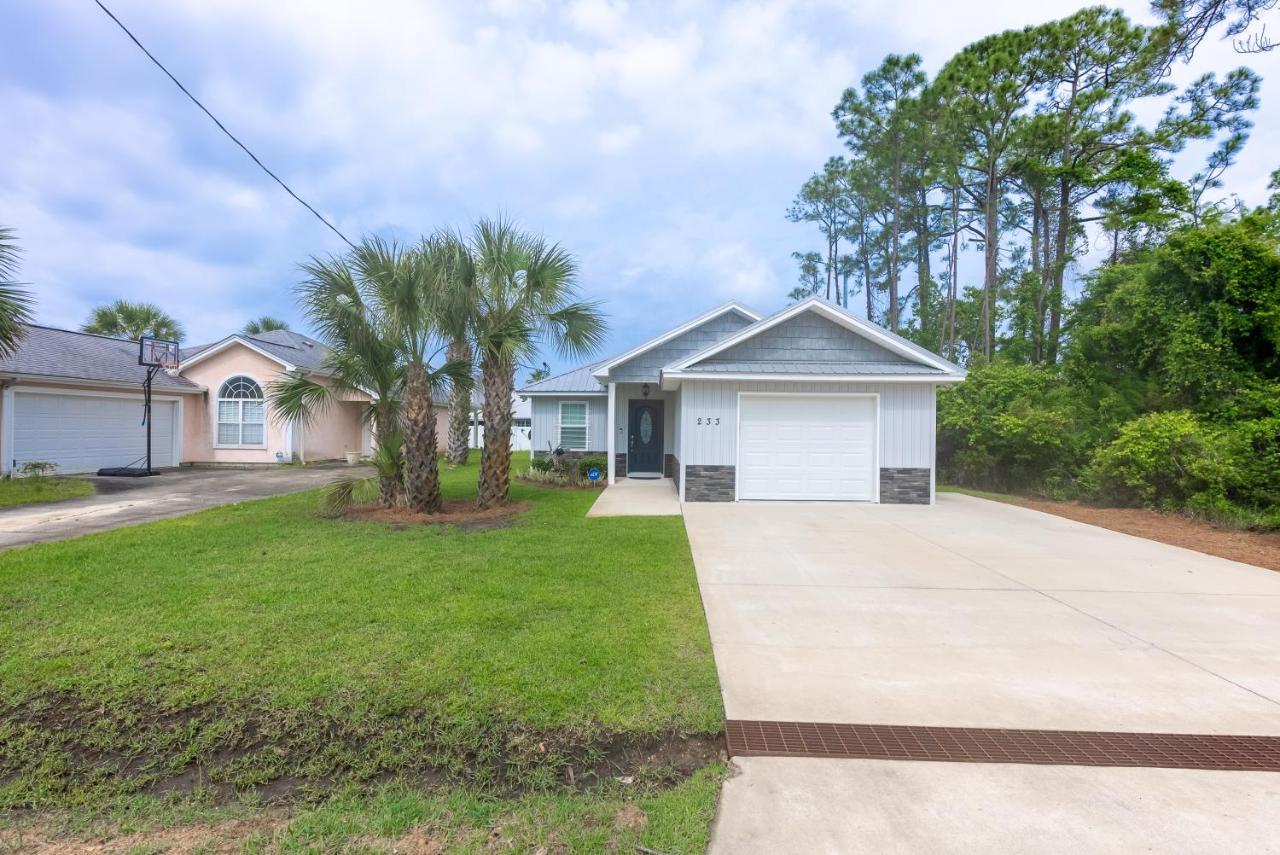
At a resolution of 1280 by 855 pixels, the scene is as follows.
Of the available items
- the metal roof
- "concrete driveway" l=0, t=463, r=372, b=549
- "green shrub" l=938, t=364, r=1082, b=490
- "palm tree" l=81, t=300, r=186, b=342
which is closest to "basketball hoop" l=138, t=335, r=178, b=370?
"concrete driveway" l=0, t=463, r=372, b=549

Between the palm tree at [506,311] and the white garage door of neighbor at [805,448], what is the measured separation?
4.21m

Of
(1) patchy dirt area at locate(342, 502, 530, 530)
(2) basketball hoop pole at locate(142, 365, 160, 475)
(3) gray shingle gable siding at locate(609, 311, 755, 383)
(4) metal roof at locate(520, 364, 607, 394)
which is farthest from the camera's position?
(4) metal roof at locate(520, 364, 607, 394)

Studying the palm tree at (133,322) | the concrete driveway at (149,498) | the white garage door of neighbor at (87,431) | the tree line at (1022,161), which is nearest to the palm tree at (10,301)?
the concrete driveway at (149,498)

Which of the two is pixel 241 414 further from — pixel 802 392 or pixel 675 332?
pixel 802 392

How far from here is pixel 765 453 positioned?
1195cm

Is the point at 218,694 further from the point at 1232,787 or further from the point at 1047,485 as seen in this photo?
the point at 1047,485

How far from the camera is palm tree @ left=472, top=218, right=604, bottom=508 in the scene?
1011 cm

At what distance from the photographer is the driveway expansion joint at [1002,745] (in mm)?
2996

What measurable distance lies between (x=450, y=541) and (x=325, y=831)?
5566 millimetres

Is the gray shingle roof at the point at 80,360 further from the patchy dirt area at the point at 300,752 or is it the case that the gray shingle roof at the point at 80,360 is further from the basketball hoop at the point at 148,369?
the patchy dirt area at the point at 300,752

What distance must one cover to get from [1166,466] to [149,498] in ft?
63.2

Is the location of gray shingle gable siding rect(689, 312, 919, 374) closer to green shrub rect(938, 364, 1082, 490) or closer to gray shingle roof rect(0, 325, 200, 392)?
green shrub rect(938, 364, 1082, 490)

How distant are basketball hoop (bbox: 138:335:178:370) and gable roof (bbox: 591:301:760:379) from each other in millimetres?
12665

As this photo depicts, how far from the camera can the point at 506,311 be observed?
10258 millimetres
